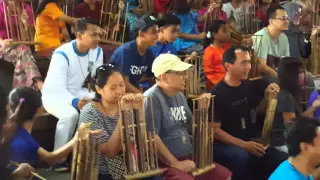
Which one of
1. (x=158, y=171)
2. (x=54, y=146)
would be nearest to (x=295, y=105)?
(x=158, y=171)

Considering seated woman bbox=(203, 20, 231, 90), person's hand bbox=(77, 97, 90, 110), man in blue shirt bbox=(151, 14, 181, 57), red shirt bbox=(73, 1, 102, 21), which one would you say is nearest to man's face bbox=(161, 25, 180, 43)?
man in blue shirt bbox=(151, 14, 181, 57)

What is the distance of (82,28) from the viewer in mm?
3256

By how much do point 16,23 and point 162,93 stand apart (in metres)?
1.51

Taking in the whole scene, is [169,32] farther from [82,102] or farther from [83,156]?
[83,156]

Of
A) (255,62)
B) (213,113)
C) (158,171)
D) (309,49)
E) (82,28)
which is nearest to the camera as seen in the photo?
(158,171)

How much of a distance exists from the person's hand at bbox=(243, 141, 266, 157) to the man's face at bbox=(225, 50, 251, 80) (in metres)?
0.44

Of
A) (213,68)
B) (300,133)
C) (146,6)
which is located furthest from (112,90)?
(146,6)

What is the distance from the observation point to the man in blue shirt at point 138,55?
3.46m

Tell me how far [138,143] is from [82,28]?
1113 mm

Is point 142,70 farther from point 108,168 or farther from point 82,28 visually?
point 108,168

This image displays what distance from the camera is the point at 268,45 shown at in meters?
4.19

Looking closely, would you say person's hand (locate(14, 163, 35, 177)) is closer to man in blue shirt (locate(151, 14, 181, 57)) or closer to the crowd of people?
the crowd of people

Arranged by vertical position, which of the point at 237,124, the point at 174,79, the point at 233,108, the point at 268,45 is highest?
the point at 268,45

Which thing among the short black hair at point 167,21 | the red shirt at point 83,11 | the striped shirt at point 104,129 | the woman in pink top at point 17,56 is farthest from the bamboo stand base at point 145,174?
the red shirt at point 83,11
